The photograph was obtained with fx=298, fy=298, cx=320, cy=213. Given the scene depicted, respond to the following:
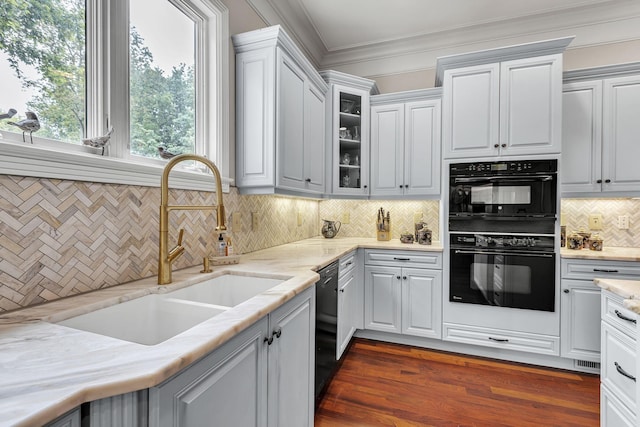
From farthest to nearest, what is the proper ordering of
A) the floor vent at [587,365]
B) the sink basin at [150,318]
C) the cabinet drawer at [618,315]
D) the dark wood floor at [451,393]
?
the floor vent at [587,365], the dark wood floor at [451,393], the cabinet drawer at [618,315], the sink basin at [150,318]

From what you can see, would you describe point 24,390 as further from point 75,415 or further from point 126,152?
point 126,152

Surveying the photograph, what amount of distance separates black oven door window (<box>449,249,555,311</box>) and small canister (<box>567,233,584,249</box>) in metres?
0.44

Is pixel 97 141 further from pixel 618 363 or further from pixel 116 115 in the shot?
pixel 618 363

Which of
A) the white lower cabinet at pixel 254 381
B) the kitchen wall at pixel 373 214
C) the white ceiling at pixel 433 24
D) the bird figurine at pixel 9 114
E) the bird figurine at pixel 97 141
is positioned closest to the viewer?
the white lower cabinet at pixel 254 381

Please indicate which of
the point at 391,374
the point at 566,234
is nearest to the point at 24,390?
the point at 391,374

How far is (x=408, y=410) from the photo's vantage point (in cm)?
190

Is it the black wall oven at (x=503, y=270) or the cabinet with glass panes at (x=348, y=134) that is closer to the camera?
the black wall oven at (x=503, y=270)

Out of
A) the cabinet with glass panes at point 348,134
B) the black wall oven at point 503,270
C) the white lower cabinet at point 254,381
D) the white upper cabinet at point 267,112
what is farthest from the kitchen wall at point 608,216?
the white lower cabinet at point 254,381

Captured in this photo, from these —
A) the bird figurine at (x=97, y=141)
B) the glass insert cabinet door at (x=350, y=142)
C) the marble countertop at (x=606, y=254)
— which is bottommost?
the marble countertop at (x=606, y=254)

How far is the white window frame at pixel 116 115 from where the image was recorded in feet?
3.38

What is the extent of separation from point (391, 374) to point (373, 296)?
72 cm

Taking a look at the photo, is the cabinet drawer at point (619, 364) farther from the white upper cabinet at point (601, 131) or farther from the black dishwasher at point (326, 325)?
the white upper cabinet at point (601, 131)

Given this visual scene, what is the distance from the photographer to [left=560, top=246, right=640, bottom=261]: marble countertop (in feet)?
7.36

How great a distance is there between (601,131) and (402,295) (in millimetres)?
2209
